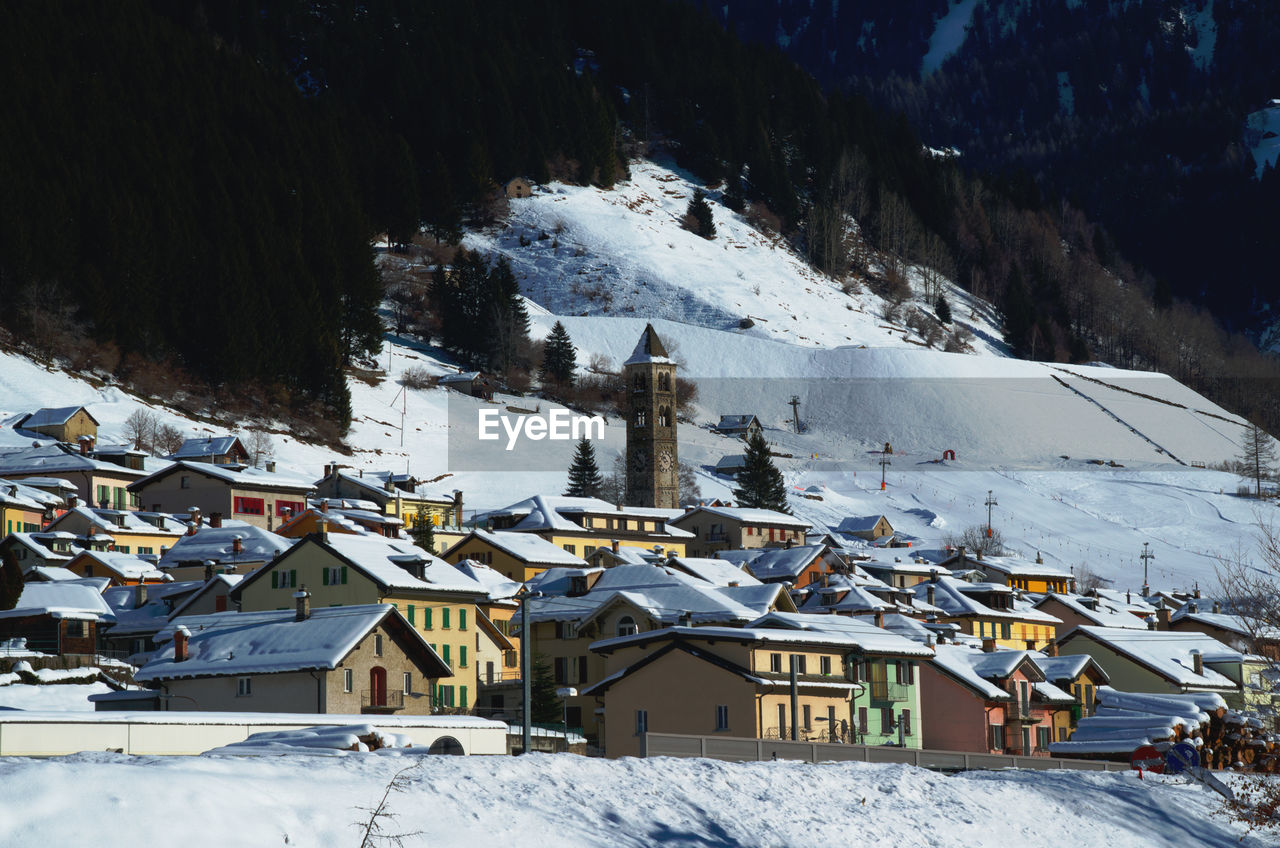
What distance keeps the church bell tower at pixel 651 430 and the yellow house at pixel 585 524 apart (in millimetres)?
17887

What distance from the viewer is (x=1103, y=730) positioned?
47.9 metres

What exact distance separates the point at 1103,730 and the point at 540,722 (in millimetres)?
16466

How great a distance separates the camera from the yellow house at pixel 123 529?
74500 mm

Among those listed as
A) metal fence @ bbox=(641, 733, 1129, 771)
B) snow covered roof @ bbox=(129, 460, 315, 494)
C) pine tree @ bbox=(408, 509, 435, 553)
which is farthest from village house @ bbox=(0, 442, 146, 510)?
metal fence @ bbox=(641, 733, 1129, 771)

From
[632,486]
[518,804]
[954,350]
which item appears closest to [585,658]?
[518,804]

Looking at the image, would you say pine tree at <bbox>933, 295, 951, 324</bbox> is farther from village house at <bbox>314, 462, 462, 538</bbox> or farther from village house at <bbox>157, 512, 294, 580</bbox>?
village house at <bbox>157, 512, 294, 580</bbox>

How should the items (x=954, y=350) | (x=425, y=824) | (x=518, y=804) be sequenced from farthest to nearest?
(x=954, y=350) < (x=518, y=804) < (x=425, y=824)

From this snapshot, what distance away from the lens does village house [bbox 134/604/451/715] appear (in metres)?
39.7

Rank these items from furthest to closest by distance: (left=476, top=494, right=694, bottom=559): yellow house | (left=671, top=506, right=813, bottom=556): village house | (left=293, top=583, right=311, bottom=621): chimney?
(left=671, top=506, right=813, bottom=556): village house, (left=476, top=494, right=694, bottom=559): yellow house, (left=293, top=583, right=311, bottom=621): chimney

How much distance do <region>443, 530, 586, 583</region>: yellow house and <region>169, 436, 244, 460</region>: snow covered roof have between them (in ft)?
95.8

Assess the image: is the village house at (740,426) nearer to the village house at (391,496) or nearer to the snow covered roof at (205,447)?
the village house at (391,496)

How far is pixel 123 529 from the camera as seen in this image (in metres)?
75.3

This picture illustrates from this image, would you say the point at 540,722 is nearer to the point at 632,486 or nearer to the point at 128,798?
the point at 128,798

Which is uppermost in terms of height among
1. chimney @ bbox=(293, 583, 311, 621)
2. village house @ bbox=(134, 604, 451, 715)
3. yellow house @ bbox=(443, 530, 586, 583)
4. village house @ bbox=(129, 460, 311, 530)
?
village house @ bbox=(129, 460, 311, 530)
